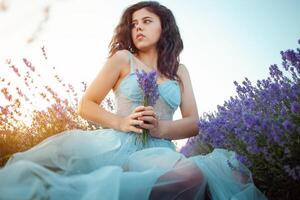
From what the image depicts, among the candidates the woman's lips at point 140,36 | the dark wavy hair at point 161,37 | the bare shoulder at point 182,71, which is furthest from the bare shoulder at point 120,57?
the bare shoulder at point 182,71

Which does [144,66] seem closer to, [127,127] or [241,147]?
[127,127]

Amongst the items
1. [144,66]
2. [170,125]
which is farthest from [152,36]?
[170,125]

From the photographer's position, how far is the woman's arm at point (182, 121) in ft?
7.74

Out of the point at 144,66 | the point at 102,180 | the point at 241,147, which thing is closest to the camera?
the point at 102,180

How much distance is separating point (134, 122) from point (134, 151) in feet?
A: 0.52

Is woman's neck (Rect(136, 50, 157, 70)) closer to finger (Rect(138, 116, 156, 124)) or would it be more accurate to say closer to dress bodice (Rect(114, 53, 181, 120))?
dress bodice (Rect(114, 53, 181, 120))

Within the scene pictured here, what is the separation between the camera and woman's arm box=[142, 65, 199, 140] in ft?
7.74

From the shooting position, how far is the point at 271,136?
6.68ft

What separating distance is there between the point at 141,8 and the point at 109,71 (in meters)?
0.69

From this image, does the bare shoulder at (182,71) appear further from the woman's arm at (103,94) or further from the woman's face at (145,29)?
the woman's arm at (103,94)

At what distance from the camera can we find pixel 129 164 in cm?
211

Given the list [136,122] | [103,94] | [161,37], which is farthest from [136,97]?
[161,37]

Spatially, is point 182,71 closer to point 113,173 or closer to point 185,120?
point 185,120

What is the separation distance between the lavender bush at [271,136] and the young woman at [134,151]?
0.38ft
